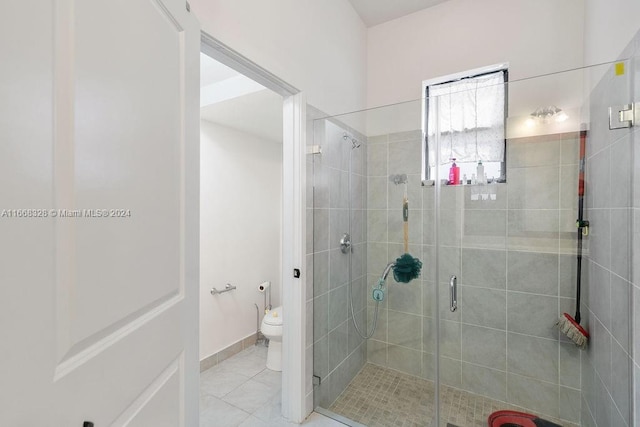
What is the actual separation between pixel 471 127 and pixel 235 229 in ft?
7.33

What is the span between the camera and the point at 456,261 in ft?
6.23

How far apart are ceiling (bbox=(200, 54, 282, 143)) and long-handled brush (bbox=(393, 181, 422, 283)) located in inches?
49.4

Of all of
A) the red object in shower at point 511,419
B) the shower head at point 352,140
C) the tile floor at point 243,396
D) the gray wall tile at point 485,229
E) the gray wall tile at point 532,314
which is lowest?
the tile floor at point 243,396

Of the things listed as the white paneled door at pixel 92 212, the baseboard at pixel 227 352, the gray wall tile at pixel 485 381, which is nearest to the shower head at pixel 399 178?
the gray wall tile at pixel 485 381

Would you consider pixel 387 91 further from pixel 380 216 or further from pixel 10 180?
pixel 10 180

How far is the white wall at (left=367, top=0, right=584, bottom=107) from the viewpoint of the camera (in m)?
1.96

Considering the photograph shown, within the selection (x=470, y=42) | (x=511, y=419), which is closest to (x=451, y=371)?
(x=511, y=419)

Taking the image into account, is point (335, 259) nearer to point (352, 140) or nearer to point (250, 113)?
point (352, 140)

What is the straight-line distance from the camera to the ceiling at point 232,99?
6.65 ft

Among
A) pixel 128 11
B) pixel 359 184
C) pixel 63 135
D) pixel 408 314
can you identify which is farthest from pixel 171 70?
pixel 408 314

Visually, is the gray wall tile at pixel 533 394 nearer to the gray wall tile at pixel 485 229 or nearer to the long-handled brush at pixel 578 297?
the long-handled brush at pixel 578 297

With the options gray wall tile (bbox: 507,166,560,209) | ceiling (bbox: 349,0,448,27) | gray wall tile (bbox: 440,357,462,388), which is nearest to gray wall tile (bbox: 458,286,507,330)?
gray wall tile (bbox: 440,357,462,388)

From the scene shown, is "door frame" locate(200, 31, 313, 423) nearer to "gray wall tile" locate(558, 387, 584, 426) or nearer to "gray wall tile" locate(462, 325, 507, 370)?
"gray wall tile" locate(462, 325, 507, 370)

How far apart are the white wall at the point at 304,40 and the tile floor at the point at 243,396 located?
2041mm
